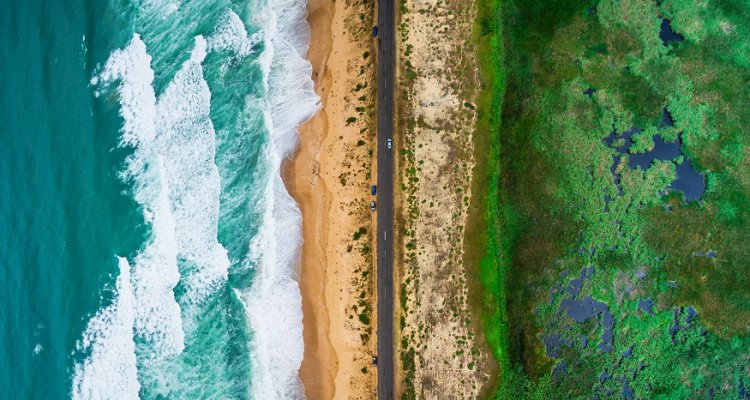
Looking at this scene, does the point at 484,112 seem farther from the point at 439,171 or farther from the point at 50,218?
the point at 50,218

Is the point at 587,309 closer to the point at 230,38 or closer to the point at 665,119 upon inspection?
the point at 665,119

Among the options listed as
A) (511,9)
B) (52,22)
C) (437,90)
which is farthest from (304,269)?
(52,22)

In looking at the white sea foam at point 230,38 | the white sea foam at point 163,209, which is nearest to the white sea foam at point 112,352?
the white sea foam at point 163,209

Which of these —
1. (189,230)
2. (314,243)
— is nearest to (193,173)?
(189,230)

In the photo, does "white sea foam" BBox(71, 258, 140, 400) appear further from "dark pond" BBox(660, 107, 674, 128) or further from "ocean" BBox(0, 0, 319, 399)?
"dark pond" BBox(660, 107, 674, 128)

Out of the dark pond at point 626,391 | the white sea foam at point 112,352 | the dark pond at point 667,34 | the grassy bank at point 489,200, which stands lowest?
the dark pond at point 626,391

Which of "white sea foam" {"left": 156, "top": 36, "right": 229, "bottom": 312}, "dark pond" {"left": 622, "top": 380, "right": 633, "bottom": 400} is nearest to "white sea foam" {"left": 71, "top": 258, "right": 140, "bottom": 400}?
"white sea foam" {"left": 156, "top": 36, "right": 229, "bottom": 312}

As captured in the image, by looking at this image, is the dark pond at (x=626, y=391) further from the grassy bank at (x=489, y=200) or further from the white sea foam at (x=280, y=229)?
the white sea foam at (x=280, y=229)
